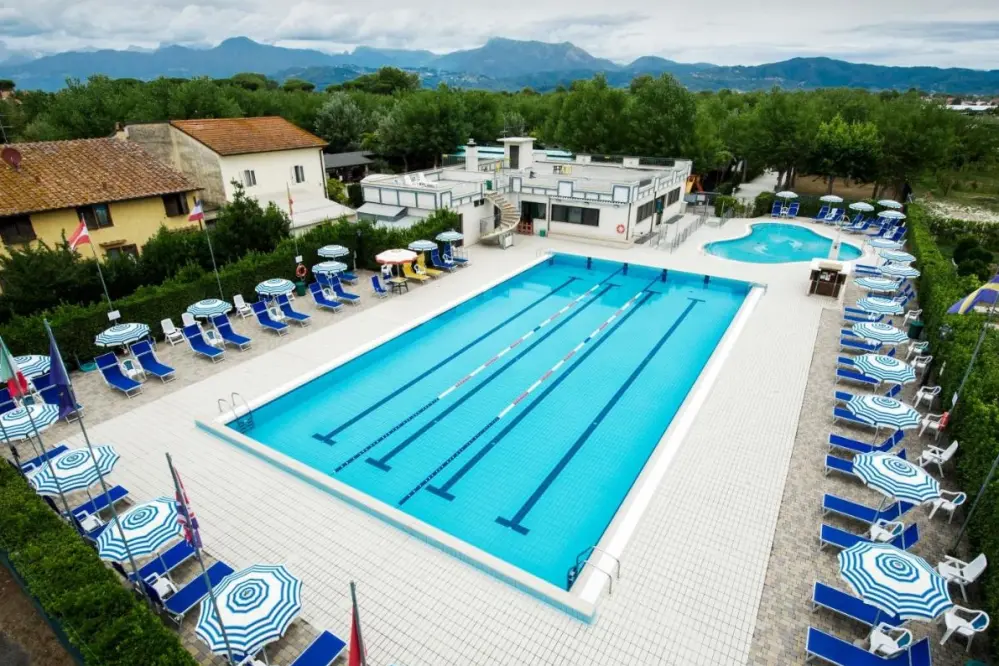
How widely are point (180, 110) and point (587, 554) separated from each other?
4516 centimetres

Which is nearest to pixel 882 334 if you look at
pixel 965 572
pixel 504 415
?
pixel 965 572

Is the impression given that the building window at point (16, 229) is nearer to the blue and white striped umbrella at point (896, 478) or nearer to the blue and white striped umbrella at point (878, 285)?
the blue and white striped umbrella at point (896, 478)

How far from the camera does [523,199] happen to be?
27.1 metres

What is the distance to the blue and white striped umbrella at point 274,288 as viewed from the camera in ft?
54.4

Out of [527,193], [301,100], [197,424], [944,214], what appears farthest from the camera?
[301,100]

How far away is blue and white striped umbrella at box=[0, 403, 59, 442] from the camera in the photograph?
980 cm

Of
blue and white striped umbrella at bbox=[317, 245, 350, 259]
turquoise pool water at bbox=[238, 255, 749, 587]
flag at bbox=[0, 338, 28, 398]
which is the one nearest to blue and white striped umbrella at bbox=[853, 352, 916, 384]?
turquoise pool water at bbox=[238, 255, 749, 587]

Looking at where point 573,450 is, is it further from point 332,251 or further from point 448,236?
point 448,236

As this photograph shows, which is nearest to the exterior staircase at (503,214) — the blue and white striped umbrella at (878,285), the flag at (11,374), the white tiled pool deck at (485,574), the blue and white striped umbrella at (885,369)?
the white tiled pool deck at (485,574)

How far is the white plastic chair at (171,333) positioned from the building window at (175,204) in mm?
9217

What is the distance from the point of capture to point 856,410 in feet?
35.5

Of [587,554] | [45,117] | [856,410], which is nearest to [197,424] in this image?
[587,554]

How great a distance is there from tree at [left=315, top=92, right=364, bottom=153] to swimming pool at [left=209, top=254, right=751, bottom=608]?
38.3 m

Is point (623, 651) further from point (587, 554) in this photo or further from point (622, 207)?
point (622, 207)
